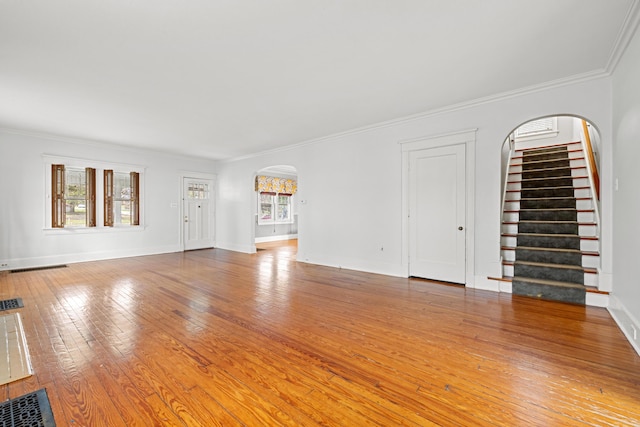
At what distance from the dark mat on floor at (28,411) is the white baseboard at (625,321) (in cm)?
431

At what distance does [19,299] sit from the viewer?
385 cm

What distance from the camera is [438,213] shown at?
15.6ft

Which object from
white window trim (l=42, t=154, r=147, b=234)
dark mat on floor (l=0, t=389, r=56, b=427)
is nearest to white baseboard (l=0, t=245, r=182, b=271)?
white window trim (l=42, t=154, r=147, b=234)

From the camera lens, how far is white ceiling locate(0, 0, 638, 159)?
2.37 meters

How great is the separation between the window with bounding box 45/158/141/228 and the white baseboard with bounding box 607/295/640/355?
355 inches

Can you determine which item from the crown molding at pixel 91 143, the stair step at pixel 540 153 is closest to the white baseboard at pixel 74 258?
the crown molding at pixel 91 143

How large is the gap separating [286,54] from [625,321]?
4294 mm

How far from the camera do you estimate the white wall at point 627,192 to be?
2516 millimetres

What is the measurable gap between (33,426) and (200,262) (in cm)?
522

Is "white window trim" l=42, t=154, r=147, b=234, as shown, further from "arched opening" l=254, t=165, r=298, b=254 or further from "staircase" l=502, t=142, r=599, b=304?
"staircase" l=502, t=142, r=599, b=304

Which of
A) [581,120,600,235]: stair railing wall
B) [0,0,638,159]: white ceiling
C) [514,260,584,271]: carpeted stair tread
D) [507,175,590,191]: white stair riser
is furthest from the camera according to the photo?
[507,175,590,191]: white stair riser

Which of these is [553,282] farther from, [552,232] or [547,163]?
[547,163]

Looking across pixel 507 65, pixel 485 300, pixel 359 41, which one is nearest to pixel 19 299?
pixel 359 41

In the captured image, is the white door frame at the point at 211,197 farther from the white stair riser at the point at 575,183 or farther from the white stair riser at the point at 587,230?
the white stair riser at the point at 587,230
